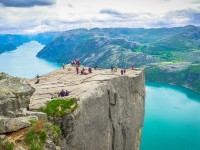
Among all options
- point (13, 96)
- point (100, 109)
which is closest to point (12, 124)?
point (13, 96)

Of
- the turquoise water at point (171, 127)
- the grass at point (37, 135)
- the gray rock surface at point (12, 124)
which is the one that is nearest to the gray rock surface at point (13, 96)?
the gray rock surface at point (12, 124)

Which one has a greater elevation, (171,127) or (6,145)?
(6,145)

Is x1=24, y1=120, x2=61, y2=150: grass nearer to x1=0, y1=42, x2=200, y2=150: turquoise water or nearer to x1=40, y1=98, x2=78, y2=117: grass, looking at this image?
x1=40, y1=98, x2=78, y2=117: grass

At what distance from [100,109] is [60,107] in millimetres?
7816

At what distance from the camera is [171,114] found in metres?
160

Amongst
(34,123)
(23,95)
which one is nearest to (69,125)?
(23,95)

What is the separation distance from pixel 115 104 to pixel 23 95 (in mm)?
18783

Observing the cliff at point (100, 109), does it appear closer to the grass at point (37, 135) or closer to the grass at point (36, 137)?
the grass at point (37, 135)

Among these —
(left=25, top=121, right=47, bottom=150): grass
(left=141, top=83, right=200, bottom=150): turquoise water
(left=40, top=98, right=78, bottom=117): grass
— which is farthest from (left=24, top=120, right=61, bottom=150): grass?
(left=141, top=83, right=200, bottom=150): turquoise water

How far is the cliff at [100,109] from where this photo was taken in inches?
1299

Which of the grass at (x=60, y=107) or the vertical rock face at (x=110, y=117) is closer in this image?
the grass at (x=60, y=107)

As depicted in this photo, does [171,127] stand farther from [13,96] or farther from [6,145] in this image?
[6,145]

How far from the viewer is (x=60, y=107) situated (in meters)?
32.2

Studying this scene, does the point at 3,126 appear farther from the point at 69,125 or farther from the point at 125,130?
the point at 125,130
